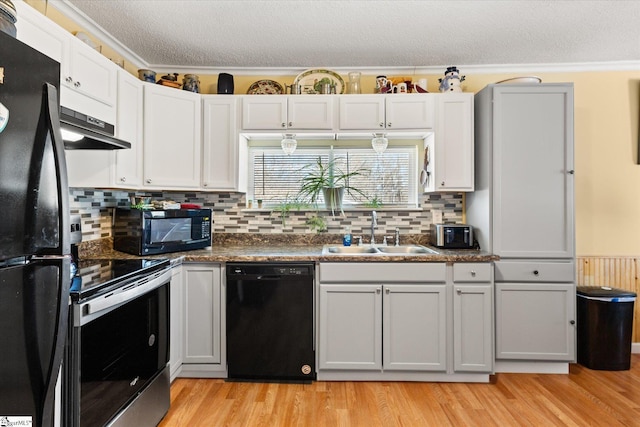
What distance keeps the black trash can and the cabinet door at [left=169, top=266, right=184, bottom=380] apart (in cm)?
293

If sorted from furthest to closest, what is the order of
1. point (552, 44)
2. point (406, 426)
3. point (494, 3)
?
point (552, 44) → point (494, 3) → point (406, 426)

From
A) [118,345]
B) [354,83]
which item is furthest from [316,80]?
[118,345]

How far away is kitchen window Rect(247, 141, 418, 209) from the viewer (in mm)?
3096

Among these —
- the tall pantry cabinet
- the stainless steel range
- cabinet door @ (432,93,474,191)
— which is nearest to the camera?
the stainless steel range

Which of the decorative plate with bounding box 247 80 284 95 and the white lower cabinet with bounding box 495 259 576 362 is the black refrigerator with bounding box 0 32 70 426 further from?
the white lower cabinet with bounding box 495 259 576 362

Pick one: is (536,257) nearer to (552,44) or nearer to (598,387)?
(598,387)

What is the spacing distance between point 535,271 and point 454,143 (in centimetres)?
110

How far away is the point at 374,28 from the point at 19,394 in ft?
8.38

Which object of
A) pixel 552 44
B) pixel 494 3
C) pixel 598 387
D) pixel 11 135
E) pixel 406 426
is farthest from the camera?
pixel 552 44

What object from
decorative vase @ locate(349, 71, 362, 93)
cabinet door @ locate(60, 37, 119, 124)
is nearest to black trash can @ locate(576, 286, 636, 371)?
decorative vase @ locate(349, 71, 362, 93)

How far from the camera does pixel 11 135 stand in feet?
2.82

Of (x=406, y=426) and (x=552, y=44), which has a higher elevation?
(x=552, y=44)

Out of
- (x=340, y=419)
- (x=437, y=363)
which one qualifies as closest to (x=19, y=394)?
(x=340, y=419)

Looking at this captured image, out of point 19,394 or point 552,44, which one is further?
point 552,44
